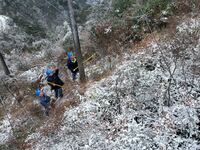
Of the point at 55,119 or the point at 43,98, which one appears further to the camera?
the point at 43,98

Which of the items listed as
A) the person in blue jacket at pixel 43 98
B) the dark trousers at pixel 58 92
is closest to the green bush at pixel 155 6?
the dark trousers at pixel 58 92

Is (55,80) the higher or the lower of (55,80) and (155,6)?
the lower

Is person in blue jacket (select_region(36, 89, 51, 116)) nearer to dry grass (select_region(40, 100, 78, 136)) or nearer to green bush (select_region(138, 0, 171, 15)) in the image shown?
dry grass (select_region(40, 100, 78, 136))

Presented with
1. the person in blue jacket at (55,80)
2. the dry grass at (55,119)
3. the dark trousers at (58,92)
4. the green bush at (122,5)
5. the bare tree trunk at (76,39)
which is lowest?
the dry grass at (55,119)

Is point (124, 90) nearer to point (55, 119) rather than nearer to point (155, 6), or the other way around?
point (55, 119)

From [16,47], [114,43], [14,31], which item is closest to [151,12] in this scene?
[114,43]

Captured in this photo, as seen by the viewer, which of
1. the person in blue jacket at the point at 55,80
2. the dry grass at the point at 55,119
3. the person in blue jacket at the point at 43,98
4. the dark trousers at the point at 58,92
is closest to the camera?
the dry grass at the point at 55,119

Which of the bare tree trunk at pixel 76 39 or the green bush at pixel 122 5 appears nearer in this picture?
the bare tree trunk at pixel 76 39

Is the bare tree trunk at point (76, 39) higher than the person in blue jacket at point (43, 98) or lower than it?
higher

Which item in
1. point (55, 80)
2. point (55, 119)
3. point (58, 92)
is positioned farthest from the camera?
point (58, 92)

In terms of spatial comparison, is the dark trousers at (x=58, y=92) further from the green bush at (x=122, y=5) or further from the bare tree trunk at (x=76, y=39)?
the green bush at (x=122, y=5)

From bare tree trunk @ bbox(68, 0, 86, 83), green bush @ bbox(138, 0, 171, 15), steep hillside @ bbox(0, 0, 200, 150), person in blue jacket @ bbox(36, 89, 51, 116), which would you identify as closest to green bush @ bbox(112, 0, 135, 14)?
steep hillside @ bbox(0, 0, 200, 150)

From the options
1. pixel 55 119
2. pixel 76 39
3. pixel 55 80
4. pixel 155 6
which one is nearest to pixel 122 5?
pixel 155 6

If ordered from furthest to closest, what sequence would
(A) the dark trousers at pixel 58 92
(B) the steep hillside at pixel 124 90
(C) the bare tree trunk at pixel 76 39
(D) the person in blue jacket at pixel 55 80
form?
(A) the dark trousers at pixel 58 92 → (D) the person in blue jacket at pixel 55 80 → (C) the bare tree trunk at pixel 76 39 → (B) the steep hillside at pixel 124 90
